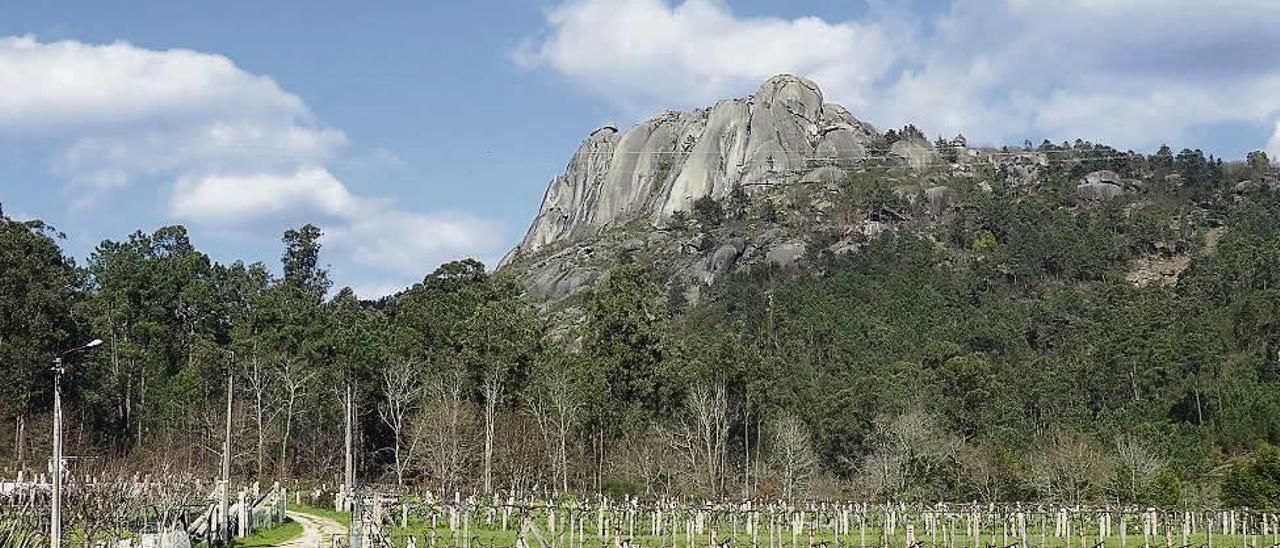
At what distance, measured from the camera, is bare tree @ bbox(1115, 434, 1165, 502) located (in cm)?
5634

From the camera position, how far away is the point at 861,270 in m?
124

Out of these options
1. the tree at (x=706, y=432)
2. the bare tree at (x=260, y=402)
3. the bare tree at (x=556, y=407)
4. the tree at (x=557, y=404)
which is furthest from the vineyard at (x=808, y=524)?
the bare tree at (x=260, y=402)

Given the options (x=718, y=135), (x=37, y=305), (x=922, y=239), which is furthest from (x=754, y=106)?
(x=37, y=305)

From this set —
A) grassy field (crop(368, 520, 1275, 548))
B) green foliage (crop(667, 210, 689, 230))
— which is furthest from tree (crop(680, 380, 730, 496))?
green foliage (crop(667, 210, 689, 230))

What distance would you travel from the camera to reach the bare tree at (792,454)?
62000mm

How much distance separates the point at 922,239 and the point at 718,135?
66049mm

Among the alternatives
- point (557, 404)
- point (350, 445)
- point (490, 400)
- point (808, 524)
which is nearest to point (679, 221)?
point (557, 404)

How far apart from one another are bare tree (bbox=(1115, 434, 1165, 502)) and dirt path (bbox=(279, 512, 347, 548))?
33269mm

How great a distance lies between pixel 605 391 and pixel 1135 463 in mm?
24657

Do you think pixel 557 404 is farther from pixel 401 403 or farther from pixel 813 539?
pixel 813 539

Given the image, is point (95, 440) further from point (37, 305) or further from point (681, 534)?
point (681, 534)

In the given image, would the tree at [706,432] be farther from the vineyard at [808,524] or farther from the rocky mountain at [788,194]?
the rocky mountain at [788,194]

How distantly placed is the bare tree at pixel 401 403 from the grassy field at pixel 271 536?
61.8ft

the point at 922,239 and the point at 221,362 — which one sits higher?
the point at 922,239
